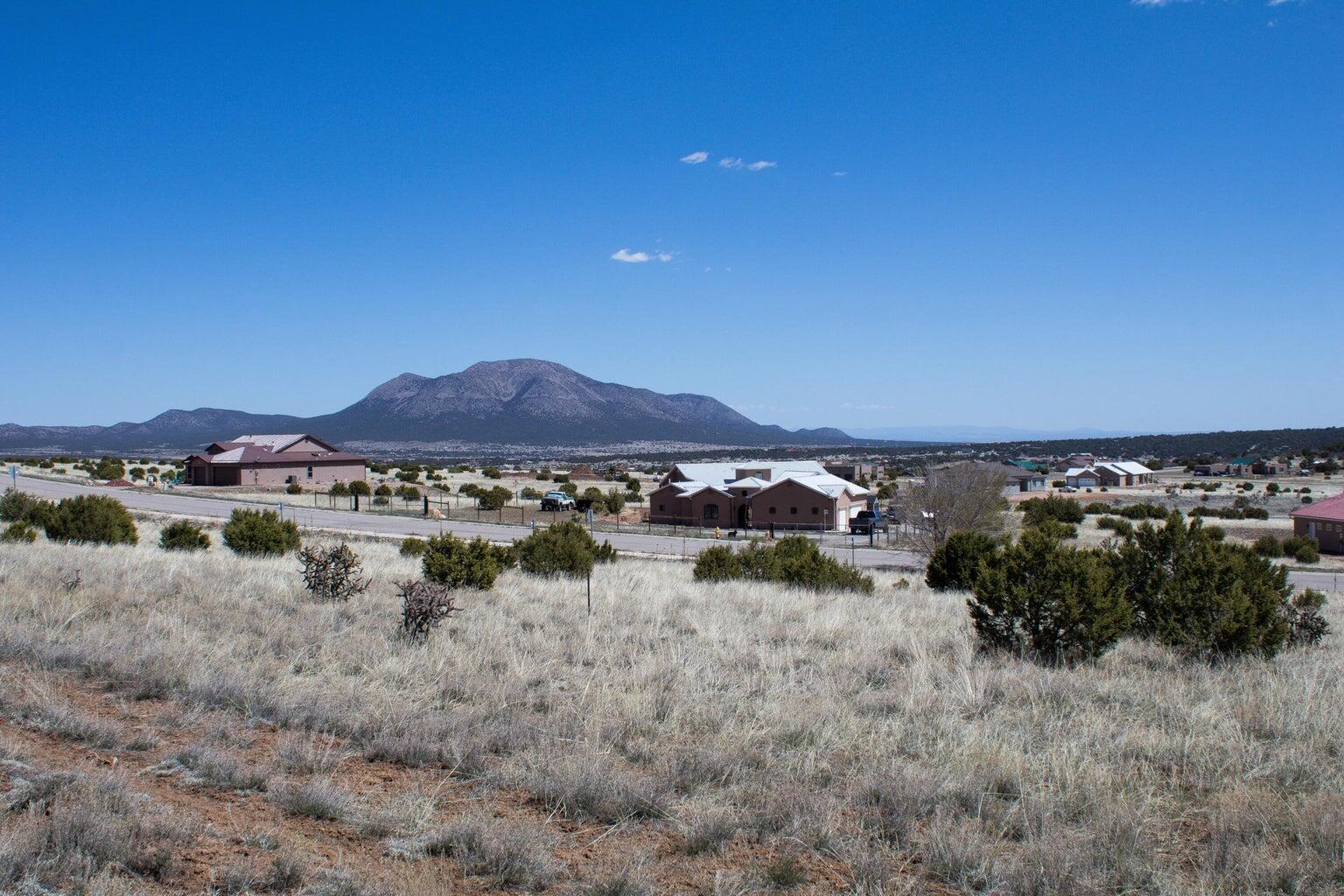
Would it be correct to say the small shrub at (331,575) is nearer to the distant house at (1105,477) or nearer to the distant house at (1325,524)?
the distant house at (1325,524)

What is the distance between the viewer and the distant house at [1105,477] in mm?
101875

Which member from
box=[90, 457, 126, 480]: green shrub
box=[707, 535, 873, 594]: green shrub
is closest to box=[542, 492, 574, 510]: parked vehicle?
box=[707, 535, 873, 594]: green shrub

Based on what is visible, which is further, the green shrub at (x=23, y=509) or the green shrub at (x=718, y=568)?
the green shrub at (x=23, y=509)

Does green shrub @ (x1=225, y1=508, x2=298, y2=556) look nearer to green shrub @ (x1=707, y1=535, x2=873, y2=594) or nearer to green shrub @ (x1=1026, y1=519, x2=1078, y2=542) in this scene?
green shrub @ (x1=707, y1=535, x2=873, y2=594)

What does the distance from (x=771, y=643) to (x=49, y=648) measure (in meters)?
7.61

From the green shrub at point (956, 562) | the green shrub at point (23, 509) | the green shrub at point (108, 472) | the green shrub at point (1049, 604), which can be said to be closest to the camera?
the green shrub at point (1049, 604)

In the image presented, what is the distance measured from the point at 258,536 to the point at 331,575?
12122 mm

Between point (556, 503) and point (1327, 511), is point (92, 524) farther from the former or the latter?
point (1327, 511)

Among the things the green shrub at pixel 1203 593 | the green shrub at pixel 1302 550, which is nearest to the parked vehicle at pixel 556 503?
the green shrub at pixel 1302 550

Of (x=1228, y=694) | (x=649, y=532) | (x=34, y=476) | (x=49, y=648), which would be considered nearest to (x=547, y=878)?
(x=49, y=648)

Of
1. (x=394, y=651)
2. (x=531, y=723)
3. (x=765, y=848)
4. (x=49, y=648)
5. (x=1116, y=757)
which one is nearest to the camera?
(x=765, y=848)

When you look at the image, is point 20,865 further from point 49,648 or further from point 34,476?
point 34,476

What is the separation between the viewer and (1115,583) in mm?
11547

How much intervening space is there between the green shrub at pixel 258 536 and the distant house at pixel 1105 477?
93.1 m
